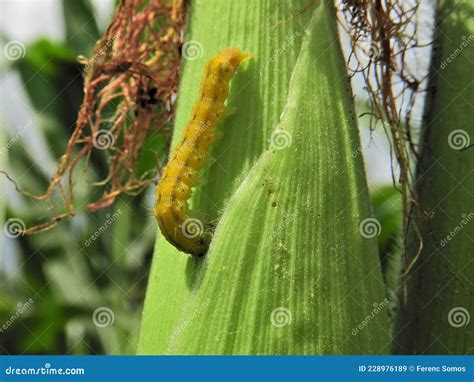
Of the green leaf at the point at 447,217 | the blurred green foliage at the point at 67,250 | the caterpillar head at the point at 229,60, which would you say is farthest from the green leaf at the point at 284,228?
the blurred green foliage at the point at 67,250

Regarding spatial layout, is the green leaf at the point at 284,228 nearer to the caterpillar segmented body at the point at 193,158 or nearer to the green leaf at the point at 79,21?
the caterpillar segmented body at the point at 193,158

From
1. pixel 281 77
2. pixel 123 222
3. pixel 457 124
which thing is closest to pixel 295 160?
pixel 281 77

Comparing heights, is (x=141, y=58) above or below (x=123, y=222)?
above

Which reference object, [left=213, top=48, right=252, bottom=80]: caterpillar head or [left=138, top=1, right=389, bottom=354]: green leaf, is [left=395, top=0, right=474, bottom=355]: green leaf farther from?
[left=213, top=48, right=252, bottom=80]: caterpillar head

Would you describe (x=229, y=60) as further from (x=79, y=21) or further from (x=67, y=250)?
(x=67, y=250)

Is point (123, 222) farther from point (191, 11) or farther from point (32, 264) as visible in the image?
point (191, 11)

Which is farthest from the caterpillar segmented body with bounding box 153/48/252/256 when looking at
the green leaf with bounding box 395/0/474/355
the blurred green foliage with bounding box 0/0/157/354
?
the blurred green foliage with bounding box 0/0/157/354

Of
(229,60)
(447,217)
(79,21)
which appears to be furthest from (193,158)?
(79,21)
